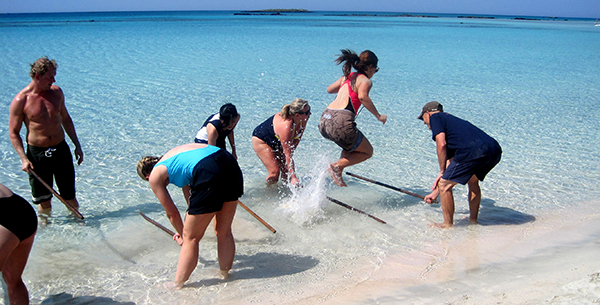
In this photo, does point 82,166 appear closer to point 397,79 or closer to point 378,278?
point 378,278

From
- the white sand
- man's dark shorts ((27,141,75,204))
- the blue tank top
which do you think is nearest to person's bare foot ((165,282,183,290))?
the blue tank top

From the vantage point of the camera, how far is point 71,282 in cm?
373

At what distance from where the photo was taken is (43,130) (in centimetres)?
443

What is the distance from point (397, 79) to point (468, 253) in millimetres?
11698

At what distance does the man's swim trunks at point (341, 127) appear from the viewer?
523 centimetres

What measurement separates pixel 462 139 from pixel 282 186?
8.54 feet

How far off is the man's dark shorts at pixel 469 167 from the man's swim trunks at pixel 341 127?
129cm

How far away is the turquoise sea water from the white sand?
0.61 feet

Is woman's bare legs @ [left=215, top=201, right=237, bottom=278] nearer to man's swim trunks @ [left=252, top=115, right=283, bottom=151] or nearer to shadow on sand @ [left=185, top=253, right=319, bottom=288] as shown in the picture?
shadow on sand @ [left=185, top=253, right=319, bottom=288]

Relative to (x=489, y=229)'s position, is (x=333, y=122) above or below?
above

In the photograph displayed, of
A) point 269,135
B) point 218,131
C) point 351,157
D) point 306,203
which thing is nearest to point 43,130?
point 218,131

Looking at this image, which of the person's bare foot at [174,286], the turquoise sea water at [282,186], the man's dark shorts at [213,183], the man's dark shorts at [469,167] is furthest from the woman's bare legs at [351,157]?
the person's bare foot at [174,286]

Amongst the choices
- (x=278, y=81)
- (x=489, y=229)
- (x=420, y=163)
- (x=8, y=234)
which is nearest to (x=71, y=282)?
(x=8, y=234)

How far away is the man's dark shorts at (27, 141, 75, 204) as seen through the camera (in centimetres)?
451
